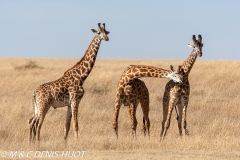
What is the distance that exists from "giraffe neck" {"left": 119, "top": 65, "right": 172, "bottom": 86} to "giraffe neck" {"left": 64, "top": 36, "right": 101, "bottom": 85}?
81 centimetres

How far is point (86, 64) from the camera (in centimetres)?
1342

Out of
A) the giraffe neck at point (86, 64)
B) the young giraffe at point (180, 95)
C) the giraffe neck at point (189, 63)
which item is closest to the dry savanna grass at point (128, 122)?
the young giraffe at point (180, 95)

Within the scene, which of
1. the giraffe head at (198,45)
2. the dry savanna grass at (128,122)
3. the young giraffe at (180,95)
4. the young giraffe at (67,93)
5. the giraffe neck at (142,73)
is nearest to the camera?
the dry savanna grass at (128,122)

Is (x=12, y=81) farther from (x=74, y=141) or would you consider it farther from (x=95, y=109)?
(x=74, y=141)

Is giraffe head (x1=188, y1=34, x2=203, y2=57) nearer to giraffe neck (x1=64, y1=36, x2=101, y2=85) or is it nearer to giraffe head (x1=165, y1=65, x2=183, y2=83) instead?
giraffe head (x1=165, y1=65, x2=183, y2=83)

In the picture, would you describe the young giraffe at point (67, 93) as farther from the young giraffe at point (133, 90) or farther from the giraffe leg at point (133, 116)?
the giraffe leg at point (133, 116)

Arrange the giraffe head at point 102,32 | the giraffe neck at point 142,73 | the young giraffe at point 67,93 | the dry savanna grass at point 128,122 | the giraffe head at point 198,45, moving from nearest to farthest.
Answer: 1. the dry savanna grass at point 128,122
2. the young giraffe at point 67,93
3. the giraffe neck at point 142,73
4. the giraffe head at point 102,32
5. the giraffe head at point 198,45

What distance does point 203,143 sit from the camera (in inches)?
464

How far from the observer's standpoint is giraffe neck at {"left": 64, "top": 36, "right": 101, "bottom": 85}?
13.2 meters

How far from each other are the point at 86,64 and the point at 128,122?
257cm

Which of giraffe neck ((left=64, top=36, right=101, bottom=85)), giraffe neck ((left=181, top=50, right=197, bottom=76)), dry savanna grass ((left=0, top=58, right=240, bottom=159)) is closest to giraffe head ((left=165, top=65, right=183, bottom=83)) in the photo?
giraffe neck ((left=181, top=50, right=197, bottom=76))

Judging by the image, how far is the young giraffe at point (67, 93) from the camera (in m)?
12.3

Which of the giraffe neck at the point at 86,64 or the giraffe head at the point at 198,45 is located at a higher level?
the giraffe head at the point at 198,45

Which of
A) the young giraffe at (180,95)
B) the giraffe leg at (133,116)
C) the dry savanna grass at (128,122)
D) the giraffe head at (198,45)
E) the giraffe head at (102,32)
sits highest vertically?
the giraffe head at (102,32)
